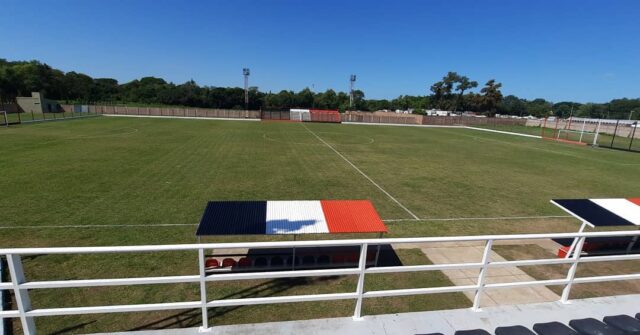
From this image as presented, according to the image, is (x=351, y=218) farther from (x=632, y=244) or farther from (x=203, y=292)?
(x=632, y=244)

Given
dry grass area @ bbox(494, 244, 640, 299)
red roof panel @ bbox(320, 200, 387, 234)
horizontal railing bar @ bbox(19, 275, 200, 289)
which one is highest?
horizontal railing bar @ bbox(19, 275, 200, 289)

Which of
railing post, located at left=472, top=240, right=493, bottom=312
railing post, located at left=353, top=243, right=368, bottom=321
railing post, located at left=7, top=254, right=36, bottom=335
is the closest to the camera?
railing post, located at left=7, top=254, right=36, bottom=335

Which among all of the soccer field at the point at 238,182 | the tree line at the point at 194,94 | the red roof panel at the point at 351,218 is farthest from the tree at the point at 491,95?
the red roof panel at the point at 351,218

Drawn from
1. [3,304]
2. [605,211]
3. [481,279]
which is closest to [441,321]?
[481,279]

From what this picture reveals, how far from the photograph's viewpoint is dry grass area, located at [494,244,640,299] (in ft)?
24.7

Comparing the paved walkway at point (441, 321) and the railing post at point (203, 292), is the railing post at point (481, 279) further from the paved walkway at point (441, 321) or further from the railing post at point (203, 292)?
the railing post at point (203, 292)

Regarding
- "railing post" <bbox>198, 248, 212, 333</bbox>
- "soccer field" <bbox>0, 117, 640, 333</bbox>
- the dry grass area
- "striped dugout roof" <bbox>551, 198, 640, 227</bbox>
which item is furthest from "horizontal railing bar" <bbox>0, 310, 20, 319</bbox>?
"striped dugout roof" <bbox>551, 198, 640, 227</bbox>

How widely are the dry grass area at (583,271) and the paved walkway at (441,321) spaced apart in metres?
2.67

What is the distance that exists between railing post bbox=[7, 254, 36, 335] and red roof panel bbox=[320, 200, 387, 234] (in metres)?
5.25

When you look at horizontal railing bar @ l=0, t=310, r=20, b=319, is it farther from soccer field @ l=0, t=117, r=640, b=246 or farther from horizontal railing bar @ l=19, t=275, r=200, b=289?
soccer field @ l=0, t=117, r=640, b=246

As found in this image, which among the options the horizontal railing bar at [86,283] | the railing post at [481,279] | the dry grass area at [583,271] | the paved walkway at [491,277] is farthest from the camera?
the dry grass area at [583,271]

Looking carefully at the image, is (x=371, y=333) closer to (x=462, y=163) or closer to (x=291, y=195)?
(x=291, y=195)

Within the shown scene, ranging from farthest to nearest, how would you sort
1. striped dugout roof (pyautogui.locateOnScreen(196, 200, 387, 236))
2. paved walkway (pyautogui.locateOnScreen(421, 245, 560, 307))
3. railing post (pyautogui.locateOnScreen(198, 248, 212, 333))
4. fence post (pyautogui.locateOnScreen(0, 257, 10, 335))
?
striped dugout roof (pyautogui.locateOnScreen(196, 200, 387, 236))
paved walkway (pyautogui.locateOnScreen(421, 245, 560, 307))
fence post (pyautogui.locateOnScreen(0, 257, 10, 335))
railing post (pyautogui.locateOnScreen(198, 248, 212, 333))

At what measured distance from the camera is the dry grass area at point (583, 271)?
7523 millimetres
